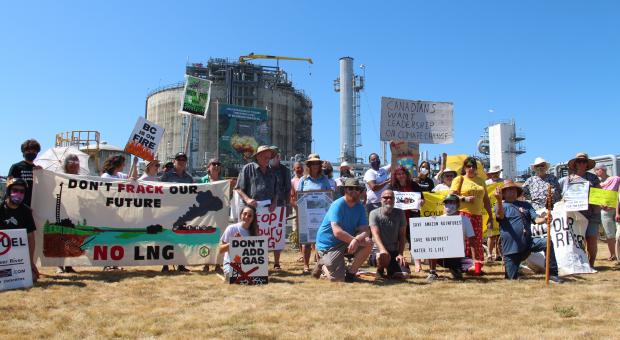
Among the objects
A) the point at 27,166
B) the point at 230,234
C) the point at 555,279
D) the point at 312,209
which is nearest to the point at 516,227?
the point at 555,279

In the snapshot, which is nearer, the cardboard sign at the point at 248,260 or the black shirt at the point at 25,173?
the cardboard sign at the point at 248,260

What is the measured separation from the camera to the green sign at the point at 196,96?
11117 mm

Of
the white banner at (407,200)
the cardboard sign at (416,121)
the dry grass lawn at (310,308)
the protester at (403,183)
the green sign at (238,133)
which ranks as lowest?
the dry grass lawn at (310,308)

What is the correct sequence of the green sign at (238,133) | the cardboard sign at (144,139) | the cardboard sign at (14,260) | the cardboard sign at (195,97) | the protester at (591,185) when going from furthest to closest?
the green sign at (238,133) < the cardboard sign at (195,97) < the cardboard sign at (144,139) < the protester at (591,185) < the cardboard sign at (14,260)

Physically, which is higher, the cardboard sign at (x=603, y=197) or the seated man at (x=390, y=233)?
the cardboard sign at (x=603, y=197)

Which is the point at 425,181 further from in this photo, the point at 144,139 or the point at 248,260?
the point at 144,139

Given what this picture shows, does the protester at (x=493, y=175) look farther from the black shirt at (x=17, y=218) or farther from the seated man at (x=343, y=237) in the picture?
the black shirt at (x=17, y=218)

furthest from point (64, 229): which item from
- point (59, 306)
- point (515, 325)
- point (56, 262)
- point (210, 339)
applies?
point (515, 325)

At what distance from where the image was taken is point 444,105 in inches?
430

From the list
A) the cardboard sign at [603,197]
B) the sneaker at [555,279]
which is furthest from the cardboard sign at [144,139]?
the cardboard sign at [603,197]

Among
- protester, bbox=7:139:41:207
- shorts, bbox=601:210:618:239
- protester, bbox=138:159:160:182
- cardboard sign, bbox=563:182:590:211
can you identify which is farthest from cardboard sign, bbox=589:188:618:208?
protester, bbox=7:139:41:207

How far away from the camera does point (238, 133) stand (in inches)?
2308

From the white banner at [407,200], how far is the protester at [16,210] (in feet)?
17.3

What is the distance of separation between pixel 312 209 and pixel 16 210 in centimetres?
445
